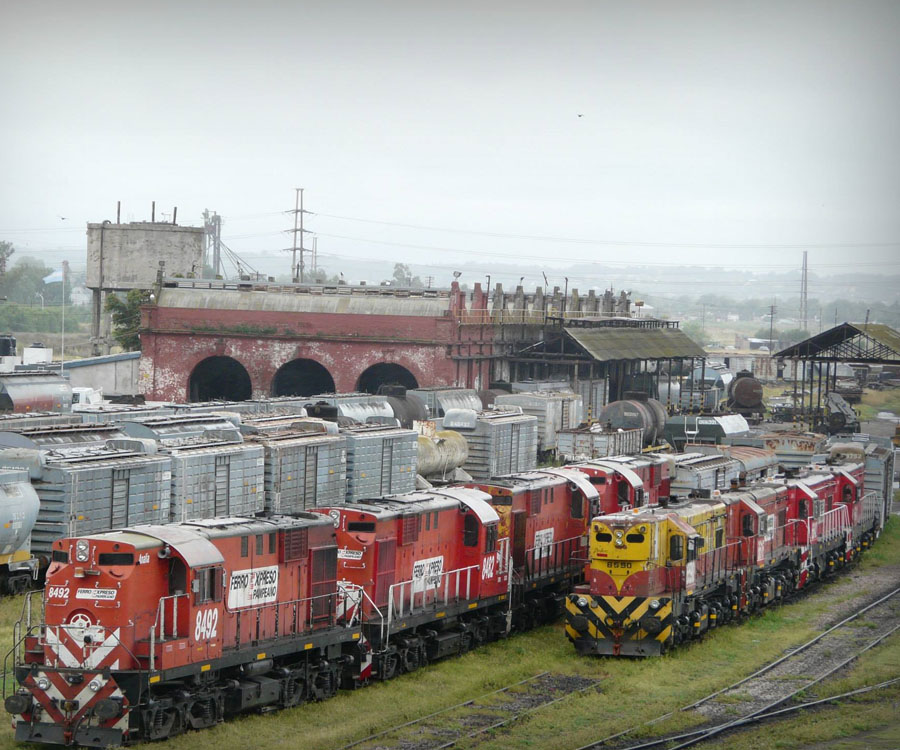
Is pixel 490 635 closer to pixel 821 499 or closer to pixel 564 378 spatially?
pixel 821 499

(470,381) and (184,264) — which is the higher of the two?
(184,264)

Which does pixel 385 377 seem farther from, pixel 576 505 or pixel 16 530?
pixel 16 530

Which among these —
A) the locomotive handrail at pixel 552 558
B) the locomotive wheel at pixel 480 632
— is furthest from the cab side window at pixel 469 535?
the locomotive handrail at pixel 552 558

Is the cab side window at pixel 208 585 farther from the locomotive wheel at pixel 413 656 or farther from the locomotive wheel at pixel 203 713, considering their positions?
the locomotive wheel at pixel 413 656

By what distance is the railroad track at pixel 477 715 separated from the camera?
21938 millimetres

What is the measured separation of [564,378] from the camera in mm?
81000

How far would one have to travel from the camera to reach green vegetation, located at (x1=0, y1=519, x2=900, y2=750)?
2203cm

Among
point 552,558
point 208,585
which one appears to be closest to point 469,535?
point 552,558

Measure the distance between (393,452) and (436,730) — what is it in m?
21.4

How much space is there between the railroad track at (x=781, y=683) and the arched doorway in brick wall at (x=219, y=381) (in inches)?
1982

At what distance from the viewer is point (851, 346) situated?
79000 mm

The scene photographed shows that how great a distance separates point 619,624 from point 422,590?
182 inches

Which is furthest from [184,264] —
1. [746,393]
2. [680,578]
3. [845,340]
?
[680,578]

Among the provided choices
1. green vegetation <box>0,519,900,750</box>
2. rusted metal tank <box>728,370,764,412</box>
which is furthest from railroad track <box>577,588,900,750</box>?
rusted metal tank <box>728,370,764,412</box>
